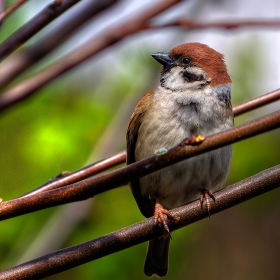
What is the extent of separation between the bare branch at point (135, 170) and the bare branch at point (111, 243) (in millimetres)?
348

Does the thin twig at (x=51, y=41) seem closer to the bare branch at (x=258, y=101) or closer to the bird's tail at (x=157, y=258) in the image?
the bare branch at (x=258, y=101)

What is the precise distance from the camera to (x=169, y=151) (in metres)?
2.11

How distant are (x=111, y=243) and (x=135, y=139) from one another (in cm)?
178

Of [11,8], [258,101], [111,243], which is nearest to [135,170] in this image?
[111,243]

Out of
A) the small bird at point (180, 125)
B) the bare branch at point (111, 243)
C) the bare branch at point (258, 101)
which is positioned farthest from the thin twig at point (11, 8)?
the small bird at point (180, 125)

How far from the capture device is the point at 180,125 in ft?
12.5

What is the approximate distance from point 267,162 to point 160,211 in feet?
6.70

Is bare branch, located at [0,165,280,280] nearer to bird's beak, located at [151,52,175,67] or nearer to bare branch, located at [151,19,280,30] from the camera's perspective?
bare branch, located at [151,19,280,30]

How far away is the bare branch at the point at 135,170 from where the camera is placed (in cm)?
206

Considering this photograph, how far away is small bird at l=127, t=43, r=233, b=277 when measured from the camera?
12.7 feet

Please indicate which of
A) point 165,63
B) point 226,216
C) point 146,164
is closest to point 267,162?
point 165,63

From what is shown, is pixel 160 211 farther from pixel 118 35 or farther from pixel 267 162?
pixel 267 162

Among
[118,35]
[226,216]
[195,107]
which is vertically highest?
[118,35]

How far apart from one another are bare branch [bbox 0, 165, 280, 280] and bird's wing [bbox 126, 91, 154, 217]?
5.00 feet
